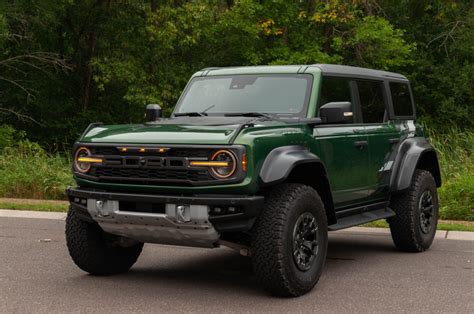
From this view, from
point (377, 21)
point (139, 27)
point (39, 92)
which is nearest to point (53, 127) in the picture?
point (39, 92)

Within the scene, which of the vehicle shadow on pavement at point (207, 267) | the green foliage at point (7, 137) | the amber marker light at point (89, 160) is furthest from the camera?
the green foliage at point (7, 137)

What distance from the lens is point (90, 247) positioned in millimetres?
6934

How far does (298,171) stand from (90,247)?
2029 mm

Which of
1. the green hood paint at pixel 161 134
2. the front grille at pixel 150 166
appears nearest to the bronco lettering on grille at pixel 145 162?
the front grille at pixel 150 166

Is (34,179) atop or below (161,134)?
below

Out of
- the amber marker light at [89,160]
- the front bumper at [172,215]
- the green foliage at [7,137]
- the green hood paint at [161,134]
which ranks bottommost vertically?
the green foliage at [7,137]

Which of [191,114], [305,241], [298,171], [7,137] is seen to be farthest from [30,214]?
[7,137]

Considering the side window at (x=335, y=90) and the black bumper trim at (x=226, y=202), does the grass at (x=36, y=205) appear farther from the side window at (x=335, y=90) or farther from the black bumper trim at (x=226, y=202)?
the black bumper trim at (x=226, y=202)

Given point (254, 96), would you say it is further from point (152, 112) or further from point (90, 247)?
point (90, 247)

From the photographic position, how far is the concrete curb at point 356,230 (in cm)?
977

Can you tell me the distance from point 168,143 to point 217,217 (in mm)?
744

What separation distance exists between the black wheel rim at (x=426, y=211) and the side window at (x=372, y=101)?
1.06 metres

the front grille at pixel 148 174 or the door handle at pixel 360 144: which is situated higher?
the door handle at pixel 360 144

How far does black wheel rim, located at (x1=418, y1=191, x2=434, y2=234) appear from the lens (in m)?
8.61
